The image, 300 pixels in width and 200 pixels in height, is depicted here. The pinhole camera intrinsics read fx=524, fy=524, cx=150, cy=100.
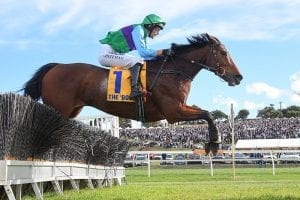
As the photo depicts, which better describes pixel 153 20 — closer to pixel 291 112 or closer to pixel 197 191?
pixel 197 191

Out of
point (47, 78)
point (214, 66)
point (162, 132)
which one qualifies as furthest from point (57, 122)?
point (162, 132)

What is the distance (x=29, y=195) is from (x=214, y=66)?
164 inches

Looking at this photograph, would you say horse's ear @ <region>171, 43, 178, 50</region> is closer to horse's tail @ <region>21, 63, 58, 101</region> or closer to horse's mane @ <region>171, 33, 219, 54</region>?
horse's mane @ <region>171, 33, 219, 54</region>

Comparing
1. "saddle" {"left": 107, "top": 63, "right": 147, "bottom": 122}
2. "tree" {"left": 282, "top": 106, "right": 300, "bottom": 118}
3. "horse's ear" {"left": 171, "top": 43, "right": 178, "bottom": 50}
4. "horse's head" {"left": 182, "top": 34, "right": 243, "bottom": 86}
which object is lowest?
"saddle" {"left": 107, "top": 63, "right": 147, "bottom": 122}

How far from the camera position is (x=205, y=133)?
61219 millimetres

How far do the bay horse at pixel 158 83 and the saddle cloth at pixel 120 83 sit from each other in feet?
0.26

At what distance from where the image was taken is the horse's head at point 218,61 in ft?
27.6

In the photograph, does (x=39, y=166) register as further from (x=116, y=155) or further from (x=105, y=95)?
(x=116, y=155)

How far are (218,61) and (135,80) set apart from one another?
1.44 meters

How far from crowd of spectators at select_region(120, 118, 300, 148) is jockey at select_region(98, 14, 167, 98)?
51.7 m

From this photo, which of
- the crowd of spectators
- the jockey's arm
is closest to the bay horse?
the jockey's arm

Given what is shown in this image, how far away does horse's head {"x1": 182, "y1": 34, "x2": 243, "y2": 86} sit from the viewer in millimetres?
8406

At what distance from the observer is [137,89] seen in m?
7.93

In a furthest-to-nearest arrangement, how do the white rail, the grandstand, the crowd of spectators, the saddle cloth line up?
1. the crowd of spectators
2. the grandstand
3. the saddle cloth
4. the white rail
